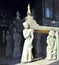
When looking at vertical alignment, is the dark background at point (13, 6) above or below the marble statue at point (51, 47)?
above

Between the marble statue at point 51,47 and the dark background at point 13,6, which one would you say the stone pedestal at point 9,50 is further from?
the dark background at point 13,6

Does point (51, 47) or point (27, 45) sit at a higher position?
point (27, 45)

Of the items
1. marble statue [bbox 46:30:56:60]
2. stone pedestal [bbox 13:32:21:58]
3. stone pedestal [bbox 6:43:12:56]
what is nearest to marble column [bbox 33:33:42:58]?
stone pedestal [bbox 13:32:21:58]

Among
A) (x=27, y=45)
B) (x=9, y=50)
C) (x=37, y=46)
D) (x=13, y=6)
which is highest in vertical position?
(x=13, y=6)

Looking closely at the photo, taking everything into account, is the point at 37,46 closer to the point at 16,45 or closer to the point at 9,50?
the point at 16,45

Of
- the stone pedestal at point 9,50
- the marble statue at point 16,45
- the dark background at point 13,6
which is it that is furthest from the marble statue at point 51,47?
the dark background at point 13,6

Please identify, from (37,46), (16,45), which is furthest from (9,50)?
(37,46)

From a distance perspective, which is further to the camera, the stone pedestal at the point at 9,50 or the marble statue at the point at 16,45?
the stone pedestal at the point at 9,50

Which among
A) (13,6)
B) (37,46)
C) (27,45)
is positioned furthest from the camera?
(13,6)

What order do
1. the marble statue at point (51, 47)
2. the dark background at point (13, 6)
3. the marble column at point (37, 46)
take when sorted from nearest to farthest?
1. the marble statue at point (51, 47)
2. the marble column at point (37, 46)
3. the dark background at point (13, 6)

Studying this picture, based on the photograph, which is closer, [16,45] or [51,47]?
[51,47]

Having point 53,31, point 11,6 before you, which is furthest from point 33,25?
point 11,6

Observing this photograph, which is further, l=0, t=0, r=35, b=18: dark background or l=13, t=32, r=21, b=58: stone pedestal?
l=0, t=0, r=35, b=18: dark background

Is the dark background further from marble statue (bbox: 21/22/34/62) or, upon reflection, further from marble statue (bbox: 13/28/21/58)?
marble statue (bbox: 21/22/34/62)
